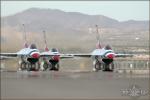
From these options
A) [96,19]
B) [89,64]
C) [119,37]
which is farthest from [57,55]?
[96,19]

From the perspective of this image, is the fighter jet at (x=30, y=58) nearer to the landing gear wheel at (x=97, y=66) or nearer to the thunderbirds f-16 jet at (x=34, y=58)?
the thunderbirds f-16 jet at (x=34, y=58)

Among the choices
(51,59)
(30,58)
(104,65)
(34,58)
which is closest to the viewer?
(104,65)

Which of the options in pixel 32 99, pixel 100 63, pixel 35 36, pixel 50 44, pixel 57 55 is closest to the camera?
pixel 32 99

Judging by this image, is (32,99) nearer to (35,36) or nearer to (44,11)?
(35,36)

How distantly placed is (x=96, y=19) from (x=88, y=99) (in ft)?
439

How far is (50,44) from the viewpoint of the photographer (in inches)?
3167

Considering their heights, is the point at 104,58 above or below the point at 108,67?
above


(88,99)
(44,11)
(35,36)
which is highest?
(44,11)

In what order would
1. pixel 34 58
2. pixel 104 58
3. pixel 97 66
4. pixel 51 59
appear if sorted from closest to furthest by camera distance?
pixel 104 58 < pixel 34 58 < pixel 97 66 < pixel 51 59

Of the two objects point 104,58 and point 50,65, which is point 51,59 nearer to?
point 50,65

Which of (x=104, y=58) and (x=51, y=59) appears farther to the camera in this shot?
(x=51, y=59)

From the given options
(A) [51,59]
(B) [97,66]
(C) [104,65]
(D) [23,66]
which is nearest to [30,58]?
(D) [23,66]

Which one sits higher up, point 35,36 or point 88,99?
point 35,36

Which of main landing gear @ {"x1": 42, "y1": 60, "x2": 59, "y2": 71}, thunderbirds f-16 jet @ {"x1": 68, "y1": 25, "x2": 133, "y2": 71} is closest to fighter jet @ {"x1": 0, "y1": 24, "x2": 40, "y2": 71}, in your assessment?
main landing gear @ {"x1": 42, "y1": 60, "x2": 59, "y2": 71}
